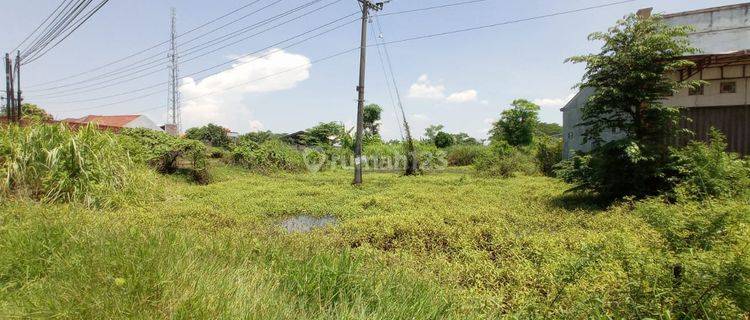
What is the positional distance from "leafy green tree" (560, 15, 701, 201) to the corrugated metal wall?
1394mm

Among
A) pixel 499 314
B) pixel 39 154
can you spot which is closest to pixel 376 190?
pixel 39 154

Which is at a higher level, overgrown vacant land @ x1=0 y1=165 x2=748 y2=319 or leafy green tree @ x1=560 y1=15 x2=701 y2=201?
leafy green tree @ x1=560 y1=15 x2=701 y2=201

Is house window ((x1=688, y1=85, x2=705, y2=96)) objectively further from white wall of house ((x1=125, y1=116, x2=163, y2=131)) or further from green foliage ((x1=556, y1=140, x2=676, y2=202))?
white wall of house ((x1=125, y1=116, x2=163, y2=131))

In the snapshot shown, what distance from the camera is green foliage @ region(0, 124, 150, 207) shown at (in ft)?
21.1

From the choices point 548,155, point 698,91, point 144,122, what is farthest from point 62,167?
point 144,122

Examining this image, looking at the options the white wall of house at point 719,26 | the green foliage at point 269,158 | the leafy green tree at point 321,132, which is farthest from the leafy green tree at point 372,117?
the white wall of house at point 719,26

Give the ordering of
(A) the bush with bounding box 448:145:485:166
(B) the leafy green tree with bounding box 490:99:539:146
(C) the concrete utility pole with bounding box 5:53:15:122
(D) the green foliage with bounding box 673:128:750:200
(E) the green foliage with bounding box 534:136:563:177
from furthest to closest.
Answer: (B) the leafy green tree with bounding box 490:99:539:146
(A) the bush with bounding box 448:145:485:166
(C) the concrete utility pole with bounding box 5:53:15:122
(E) the green foliage with bounding box 534:136:563:177
(D) the green foliage with bounding box 673:128:750:200

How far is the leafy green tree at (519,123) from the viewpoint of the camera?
31.3 metres

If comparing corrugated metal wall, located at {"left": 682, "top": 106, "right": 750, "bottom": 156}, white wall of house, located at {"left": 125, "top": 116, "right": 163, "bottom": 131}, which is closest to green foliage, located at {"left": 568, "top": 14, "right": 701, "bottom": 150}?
corrugated metal wall, located at {"left": 682, "top": 106, "right": 750, "bottom": 156}

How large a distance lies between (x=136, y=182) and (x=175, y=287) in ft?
21.2

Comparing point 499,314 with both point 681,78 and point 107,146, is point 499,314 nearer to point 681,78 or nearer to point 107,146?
point 107,146

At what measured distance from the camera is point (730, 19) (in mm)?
10141

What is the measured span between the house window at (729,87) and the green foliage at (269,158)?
1459 centimetres

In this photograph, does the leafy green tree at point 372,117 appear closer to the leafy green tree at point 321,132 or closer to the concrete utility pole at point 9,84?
the leafy green tree at point 321,132
